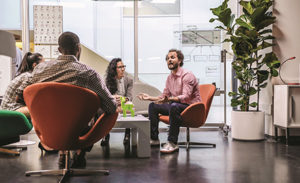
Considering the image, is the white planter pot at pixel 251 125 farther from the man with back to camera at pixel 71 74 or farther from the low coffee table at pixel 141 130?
the man with back to camera at pixel 71 74

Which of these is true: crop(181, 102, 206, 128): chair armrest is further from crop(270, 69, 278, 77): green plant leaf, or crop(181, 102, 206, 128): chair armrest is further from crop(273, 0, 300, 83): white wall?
crop(273, 0, 300, 83): white wall

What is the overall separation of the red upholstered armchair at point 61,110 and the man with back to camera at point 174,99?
5.29ft

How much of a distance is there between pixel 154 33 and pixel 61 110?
3.99 meters

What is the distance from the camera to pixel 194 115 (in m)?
3.85

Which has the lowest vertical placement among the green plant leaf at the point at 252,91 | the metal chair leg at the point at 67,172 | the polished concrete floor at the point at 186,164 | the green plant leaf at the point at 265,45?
the polished concrete floor at the point at 186,164

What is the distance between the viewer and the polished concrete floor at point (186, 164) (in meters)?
2.72

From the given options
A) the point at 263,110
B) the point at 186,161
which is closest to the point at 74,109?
the point at 186,161

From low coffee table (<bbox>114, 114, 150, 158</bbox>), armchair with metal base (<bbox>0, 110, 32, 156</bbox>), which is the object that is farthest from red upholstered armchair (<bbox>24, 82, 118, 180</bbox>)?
low coffee table (<bbox>114, 114, 150, 158</bbox>)

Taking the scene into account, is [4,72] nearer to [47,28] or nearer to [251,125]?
[47,28]

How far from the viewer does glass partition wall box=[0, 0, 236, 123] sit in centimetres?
595

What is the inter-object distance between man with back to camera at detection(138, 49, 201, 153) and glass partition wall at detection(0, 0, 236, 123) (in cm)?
167

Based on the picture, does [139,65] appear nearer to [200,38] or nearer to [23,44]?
[200,38]

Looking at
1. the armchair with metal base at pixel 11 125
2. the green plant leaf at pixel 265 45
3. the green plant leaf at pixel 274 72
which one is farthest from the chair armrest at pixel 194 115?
the armchair with metal base at pixel 11 125

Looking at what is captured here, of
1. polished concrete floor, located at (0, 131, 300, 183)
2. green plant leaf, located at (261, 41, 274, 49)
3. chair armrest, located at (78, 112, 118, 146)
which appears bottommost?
polished concrete floor, located at (0, 131, 300, 183)
